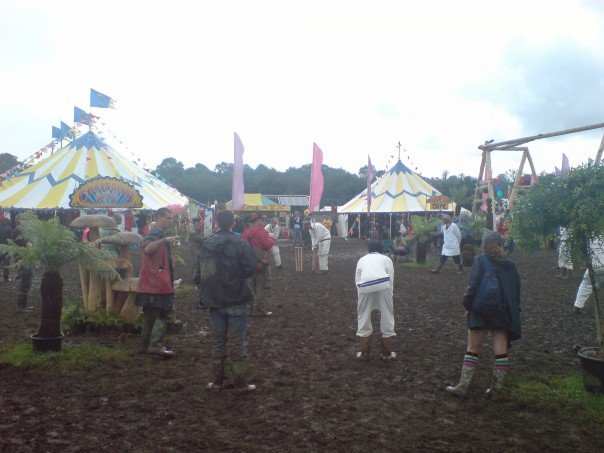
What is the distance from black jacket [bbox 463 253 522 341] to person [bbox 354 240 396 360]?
1272 mm

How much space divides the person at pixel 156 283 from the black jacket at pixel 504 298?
11.5 feet

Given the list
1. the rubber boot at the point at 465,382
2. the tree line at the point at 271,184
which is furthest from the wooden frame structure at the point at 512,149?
the tree line at the point at 271,184

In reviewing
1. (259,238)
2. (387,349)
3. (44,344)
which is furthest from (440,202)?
(44,344)

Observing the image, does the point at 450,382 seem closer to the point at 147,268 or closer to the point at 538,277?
the point at 147,268

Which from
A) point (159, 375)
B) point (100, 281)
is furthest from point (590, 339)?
point (100, 281)

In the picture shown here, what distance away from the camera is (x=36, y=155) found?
89.6 feet

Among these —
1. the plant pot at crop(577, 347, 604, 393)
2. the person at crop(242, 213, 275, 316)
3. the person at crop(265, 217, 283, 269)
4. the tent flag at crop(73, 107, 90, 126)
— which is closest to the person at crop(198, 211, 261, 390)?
the plant pot at crop(577, 347, 604, 393)

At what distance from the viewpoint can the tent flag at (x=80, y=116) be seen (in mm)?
27781

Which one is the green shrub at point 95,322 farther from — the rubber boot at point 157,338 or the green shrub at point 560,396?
the green shrub at point 560,396

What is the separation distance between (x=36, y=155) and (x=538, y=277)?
24.1 m

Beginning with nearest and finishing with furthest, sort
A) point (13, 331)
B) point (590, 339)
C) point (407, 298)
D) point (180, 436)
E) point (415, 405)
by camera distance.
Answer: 1. point (180, 436)
2. point (415, 405)
3. point (590, 339)
4. point (13, 331)
5. point (407, 298)

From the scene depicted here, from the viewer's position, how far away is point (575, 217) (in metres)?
5.31

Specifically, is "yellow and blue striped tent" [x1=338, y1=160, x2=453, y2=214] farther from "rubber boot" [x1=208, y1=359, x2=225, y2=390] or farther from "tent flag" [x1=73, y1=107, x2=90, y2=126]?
"rubber boot" [x1=208, y1=359, x2=225, y2=390]

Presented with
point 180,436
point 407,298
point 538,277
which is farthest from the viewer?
point 538,277
